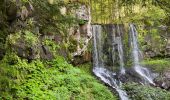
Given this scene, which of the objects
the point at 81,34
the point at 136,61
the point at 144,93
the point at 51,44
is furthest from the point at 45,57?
the point at 136,61

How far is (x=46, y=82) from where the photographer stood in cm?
1045

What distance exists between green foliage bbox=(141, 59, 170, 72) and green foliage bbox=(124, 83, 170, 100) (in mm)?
2489

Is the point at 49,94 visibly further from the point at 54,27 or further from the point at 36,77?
the point at 54,27

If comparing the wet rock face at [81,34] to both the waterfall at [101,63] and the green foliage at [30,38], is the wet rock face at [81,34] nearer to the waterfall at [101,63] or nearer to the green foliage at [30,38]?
the waterfall at [101,63]

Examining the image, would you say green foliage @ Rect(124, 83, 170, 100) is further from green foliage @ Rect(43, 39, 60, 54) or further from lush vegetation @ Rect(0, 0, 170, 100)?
green foliage @ Rect(43, 39, 60, 54)

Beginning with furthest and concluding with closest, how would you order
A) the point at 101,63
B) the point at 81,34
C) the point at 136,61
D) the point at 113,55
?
1. the point at 136,61
2. the point at 113,55
3. the point at 101,63
4. the point at 81,34

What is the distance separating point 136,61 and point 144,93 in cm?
425

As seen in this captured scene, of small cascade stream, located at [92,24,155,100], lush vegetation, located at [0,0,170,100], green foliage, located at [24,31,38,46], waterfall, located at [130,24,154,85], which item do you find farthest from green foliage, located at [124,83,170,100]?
green foliage, located at [24,31,38,46]

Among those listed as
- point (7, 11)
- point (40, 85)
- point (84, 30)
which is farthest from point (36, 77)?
point (84, 30)

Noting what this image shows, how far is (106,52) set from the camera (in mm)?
15344

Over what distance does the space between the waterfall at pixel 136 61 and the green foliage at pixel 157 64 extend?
337 mm

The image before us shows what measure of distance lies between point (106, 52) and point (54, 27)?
19.3ft

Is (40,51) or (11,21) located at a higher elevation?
(11,21)

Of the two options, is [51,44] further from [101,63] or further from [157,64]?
[157,64]
